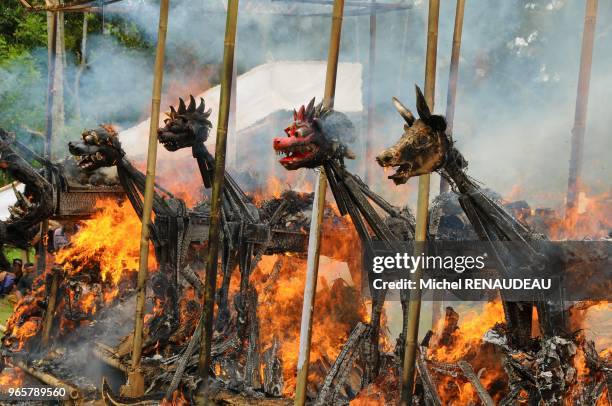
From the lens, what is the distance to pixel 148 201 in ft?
30.3

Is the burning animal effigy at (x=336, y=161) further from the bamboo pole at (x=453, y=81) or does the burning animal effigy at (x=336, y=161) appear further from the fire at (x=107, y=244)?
the fire at (x=107, y=244)

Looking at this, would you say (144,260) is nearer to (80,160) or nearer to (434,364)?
(80,160)

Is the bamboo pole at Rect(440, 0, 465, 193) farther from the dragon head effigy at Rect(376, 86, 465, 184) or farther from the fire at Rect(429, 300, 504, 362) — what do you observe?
the dragon head effigy at Rect(376, 86, 465, 184)

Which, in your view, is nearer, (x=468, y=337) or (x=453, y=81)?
(x=468, y=337)

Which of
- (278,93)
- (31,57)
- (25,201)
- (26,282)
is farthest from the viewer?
(31,57)

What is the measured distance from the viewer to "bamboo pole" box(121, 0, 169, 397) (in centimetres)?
904

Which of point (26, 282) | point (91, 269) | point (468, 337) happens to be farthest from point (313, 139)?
point (26, 282)

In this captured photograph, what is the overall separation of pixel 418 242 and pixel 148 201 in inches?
151

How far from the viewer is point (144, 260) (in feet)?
30.8

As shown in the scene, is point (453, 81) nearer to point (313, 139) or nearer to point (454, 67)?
point (454, 67)

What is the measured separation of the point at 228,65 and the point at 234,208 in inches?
119

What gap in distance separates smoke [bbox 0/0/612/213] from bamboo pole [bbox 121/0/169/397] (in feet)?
32.8

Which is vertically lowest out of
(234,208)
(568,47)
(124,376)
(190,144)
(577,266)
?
(124,376)

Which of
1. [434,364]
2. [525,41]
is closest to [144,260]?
[434,364]
